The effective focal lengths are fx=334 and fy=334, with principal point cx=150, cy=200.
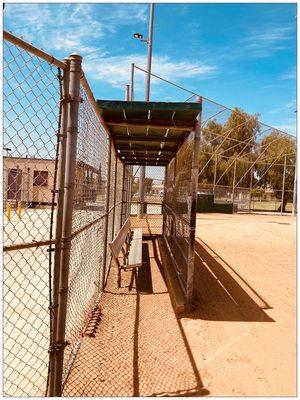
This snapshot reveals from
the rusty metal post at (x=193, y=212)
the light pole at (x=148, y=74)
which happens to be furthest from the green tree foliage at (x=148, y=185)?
the rusty metal post at (x=193, y=212)

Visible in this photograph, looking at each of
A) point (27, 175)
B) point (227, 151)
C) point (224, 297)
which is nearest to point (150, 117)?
point (224, 297)

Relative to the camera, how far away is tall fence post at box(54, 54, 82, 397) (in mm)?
2752

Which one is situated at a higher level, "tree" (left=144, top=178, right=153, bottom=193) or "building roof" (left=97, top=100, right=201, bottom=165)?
"building roof" (left=97, top=100, right=201, bottom=165)

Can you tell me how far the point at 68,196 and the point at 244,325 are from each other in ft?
11.6

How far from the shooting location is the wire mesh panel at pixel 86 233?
375cm

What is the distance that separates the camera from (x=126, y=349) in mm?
4055

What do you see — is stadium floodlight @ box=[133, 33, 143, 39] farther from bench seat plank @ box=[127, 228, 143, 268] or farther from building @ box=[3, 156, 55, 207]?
bench seat plank @ box=[127, 228, 143, 268]

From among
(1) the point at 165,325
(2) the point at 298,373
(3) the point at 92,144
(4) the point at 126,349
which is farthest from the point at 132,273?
(2) the point at 298,373

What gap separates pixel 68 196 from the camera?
109 inches

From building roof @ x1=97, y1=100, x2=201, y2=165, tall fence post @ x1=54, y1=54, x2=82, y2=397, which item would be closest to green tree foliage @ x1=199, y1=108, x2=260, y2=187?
building roof @ x1=97, y1=100, x2=201, y2=165

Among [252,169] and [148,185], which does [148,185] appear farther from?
[252,169]

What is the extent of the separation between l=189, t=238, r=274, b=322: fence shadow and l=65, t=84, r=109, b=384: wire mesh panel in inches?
67.9

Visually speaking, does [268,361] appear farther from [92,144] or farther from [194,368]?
[92,144]

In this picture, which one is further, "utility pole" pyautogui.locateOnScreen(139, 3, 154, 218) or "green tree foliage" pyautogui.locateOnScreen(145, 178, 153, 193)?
"green tree foliage" pyautogui.locateOnScreen(145, 178, 153, 193)
